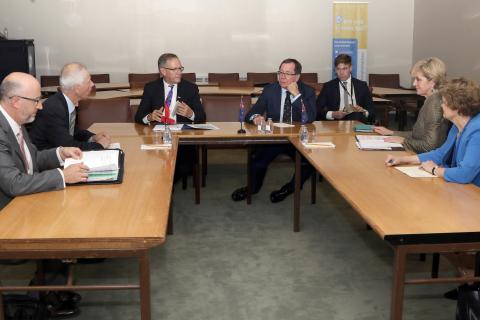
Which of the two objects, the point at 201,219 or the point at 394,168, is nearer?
the point at 394,168

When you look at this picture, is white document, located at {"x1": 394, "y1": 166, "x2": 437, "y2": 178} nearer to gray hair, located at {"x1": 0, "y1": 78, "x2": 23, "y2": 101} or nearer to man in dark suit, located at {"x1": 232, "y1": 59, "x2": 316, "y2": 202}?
man in dark suit, located at {"x1": 232, "y1": 59, "x2": 316, "y2": 202}

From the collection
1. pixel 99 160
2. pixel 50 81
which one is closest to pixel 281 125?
pixel 99 160

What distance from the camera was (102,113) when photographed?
5.40 meters

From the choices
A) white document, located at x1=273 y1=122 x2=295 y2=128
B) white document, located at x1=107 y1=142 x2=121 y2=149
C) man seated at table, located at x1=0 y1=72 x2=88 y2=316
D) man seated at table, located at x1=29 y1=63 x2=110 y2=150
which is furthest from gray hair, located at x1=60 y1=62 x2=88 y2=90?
white document, located at x1=273 y1=122 x2=295 y2=128

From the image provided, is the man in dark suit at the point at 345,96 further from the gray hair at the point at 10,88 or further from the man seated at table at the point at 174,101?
the gray hair at the point at 10,88

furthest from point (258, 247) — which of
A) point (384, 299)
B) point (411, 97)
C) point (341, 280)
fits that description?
point (411, 97)

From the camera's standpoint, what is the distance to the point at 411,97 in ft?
26.6

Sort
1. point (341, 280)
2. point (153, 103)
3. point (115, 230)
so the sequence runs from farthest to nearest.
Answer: point (153, 103), point (341, 280), point (115, 230)

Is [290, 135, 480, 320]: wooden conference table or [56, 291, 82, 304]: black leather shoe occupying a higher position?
[290, 135, 480, 320]: wooden conference table

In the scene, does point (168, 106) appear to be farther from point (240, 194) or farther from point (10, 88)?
point (10, 88)

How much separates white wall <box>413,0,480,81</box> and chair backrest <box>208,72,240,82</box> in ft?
11.4

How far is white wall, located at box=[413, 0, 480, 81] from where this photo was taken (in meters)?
8.45

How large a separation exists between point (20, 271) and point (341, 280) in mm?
2046

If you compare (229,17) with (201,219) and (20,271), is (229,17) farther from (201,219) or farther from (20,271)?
(20,271)
